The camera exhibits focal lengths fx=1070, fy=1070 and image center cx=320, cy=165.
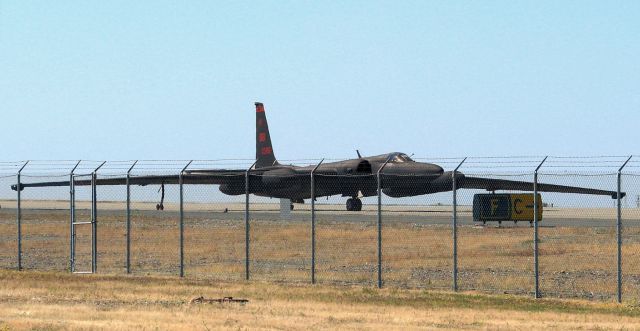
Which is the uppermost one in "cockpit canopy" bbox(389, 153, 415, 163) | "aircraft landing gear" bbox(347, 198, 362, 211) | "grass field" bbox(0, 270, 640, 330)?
"cockpit canopy" bbox(389, 153, 415, 163)

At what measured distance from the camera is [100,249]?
1383 inches

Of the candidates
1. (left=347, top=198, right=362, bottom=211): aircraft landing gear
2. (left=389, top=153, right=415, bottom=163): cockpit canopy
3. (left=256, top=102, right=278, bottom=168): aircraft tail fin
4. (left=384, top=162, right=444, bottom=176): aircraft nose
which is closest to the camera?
(left=384, top=162, right=444, bottom=176): aircraft nose

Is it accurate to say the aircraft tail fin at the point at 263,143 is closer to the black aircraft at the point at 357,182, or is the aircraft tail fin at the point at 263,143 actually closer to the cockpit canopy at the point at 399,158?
the black aircraft at the point at 357,182

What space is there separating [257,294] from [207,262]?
1013 cm

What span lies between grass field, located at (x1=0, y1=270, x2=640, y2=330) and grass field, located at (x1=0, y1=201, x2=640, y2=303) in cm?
174

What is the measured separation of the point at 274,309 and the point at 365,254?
615 inches

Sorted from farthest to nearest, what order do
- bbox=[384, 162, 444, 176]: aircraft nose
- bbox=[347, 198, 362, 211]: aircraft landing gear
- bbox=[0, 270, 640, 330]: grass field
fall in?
bbox=[347, 198, 362, 211]: aircraft landing gear < bbox=[384, 162, 444, 176]: aircraft nose < bbox=[0, 270, 640, 330]: grass field

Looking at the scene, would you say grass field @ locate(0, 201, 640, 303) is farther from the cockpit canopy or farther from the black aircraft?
the cockpit canopy

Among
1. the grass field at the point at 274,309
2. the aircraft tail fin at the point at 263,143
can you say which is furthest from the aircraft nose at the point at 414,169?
the grass field at the point at 274,309

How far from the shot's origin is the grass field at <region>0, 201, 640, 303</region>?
2356cm

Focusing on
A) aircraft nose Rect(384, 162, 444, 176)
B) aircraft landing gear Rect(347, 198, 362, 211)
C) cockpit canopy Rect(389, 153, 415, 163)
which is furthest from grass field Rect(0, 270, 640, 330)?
aircraft landing gear Rect(347, 198, 362, 211)

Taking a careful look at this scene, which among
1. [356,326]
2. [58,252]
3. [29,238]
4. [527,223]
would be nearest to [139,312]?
[356,326]

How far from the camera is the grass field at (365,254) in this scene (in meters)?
23.6

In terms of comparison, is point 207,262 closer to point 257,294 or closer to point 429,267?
point 429,267
